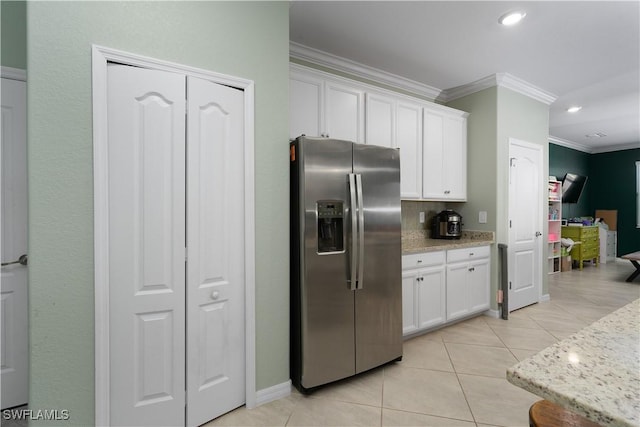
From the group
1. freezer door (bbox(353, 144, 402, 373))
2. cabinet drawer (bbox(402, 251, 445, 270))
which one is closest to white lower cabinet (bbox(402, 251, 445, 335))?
cabinet drawer (bbox(402, 251, 445, 270))

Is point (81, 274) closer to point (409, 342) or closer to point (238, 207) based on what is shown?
point (238, 207)

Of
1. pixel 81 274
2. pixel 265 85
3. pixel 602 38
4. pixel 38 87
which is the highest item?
pixel 602 38

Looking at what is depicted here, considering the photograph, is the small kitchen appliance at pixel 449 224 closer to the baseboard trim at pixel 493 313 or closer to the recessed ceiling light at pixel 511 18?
the baseboard trim at pixel 493 313

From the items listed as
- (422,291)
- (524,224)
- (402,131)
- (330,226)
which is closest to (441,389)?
(422,291)

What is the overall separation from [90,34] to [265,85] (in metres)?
0.92

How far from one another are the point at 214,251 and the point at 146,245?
0.36m

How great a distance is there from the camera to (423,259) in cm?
290

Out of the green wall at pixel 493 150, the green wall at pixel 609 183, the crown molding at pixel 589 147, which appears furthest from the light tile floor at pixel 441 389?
the green wall at pixel 609 183

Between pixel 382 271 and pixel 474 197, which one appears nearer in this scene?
pixel 382 271

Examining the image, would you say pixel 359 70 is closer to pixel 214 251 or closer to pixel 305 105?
pixel 305 105

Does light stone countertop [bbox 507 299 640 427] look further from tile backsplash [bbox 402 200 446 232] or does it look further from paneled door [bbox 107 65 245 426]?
tile backsplash [bbox 402 200 446 232]

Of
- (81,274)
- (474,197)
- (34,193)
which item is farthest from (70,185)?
(474,197)

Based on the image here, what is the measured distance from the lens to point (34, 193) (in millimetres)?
1356

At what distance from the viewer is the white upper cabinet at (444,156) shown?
3373 millimetres
